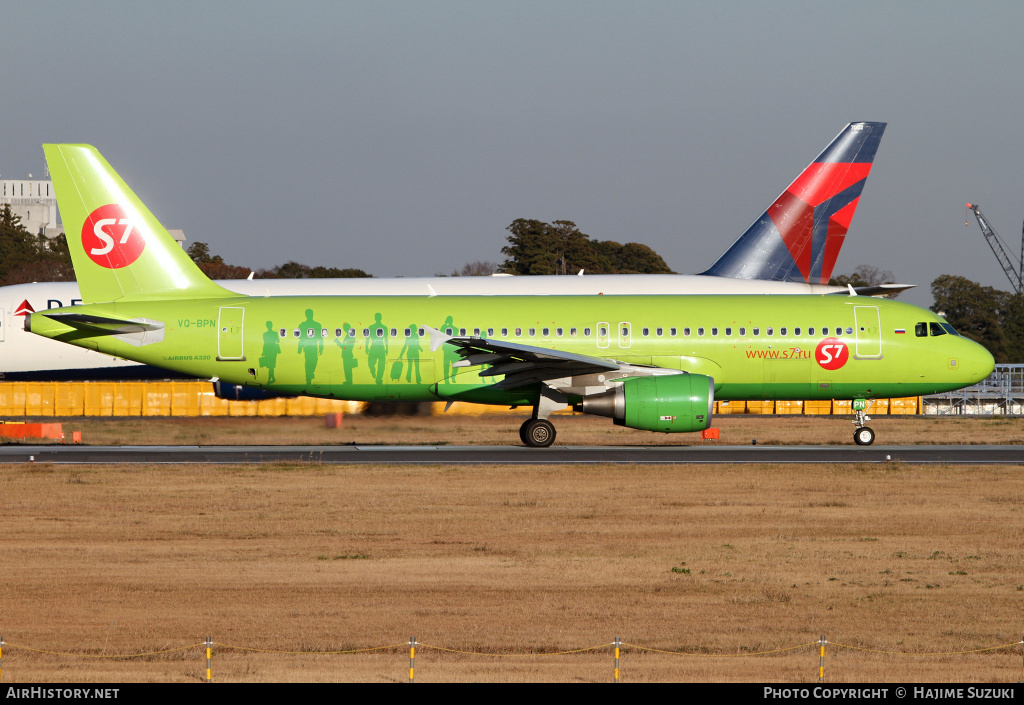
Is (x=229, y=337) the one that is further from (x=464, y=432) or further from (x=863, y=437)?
(x=863, y=437)

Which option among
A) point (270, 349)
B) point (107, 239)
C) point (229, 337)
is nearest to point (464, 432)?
point (270, 349)

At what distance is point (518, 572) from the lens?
16.2 meters

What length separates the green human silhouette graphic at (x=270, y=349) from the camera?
104 feet

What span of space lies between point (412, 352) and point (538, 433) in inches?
165

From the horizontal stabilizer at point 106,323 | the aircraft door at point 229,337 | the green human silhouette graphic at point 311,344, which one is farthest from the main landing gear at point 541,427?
the horizontal stabilizer at point 106,323

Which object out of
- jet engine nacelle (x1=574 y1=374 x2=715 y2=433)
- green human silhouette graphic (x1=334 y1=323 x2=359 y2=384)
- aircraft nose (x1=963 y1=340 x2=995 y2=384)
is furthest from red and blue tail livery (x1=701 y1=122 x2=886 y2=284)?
green human silhouette graphic (x1=334 y1=323 x2=359 y2=384)

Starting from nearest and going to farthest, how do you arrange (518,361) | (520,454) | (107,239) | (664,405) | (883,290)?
1. (664,405)
2. (520,454)
3. (518,361)
4. (107,239)
5. (883,290)

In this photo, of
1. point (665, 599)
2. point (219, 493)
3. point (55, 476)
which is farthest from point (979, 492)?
point (55, 476)

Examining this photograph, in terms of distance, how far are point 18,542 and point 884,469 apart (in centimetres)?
1814

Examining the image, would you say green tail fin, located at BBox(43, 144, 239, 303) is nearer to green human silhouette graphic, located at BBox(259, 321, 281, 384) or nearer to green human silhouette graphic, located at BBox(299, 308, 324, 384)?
green human silhouette graphic, located at BBox(259, 321, 281, 384)

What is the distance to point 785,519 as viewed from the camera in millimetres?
20156

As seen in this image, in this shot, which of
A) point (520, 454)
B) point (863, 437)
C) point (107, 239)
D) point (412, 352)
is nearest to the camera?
point (520, 454)

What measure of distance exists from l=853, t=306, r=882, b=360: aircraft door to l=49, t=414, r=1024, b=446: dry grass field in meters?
4.20
